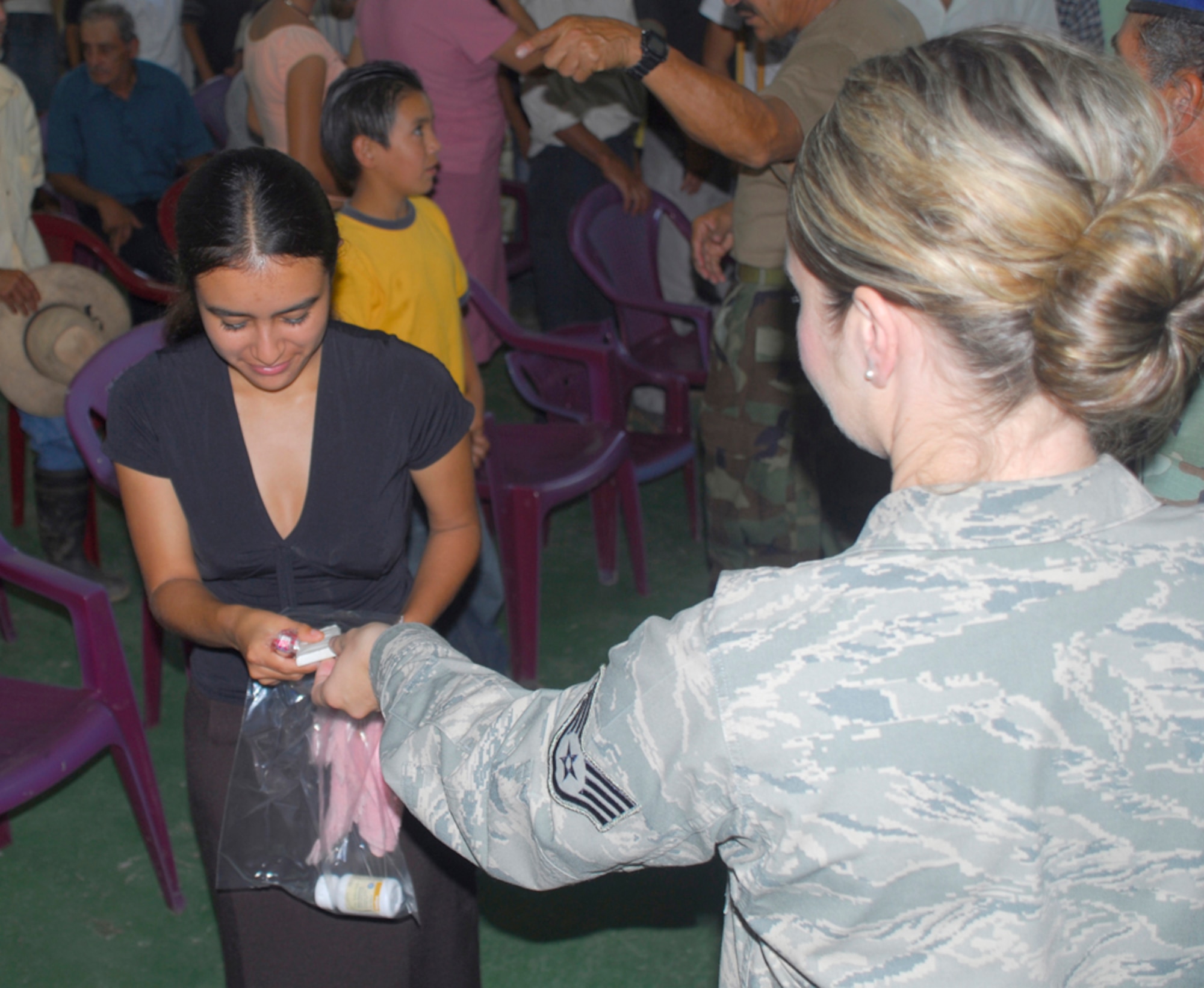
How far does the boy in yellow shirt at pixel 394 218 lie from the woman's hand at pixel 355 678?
123 cm

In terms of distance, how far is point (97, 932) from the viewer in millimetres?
2402

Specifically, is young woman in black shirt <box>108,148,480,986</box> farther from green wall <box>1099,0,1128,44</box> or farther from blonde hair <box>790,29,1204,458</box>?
green wall <box>1099,0,1128,44</box>

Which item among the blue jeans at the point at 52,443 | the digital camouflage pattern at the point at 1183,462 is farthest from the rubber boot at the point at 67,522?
the digital camouflage pattern at the point at 1183,462

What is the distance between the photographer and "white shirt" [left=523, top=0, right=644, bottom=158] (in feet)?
14.2

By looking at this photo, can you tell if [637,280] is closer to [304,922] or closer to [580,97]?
[580,97]

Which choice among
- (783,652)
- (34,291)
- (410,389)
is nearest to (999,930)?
(783,652)

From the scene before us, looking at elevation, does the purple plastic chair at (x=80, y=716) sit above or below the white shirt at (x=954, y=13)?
below

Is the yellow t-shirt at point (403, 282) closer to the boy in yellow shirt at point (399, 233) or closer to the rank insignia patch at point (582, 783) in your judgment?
the boy in yellow shirt at point (399, 233)

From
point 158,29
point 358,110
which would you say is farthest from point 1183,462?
point 158,29

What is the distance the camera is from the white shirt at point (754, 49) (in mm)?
3357

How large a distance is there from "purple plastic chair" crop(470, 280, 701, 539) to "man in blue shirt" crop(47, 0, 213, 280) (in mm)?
1715

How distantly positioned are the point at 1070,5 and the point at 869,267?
3.17 m

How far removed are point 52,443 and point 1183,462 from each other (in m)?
3.23

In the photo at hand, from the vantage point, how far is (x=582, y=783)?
0.87 metres
